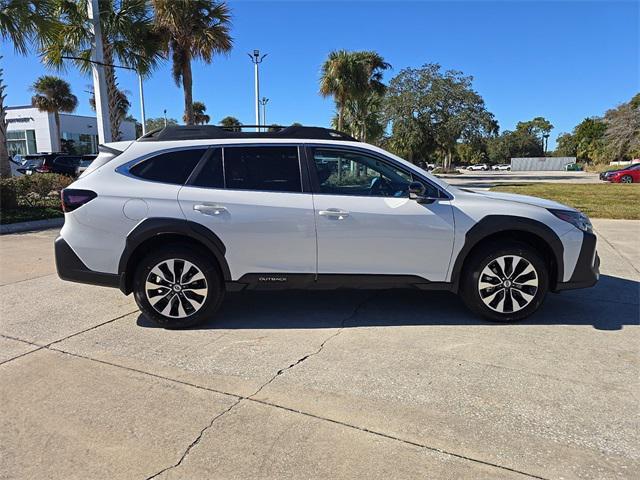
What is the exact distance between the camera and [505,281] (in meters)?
4.38

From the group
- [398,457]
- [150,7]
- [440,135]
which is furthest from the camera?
[440,135]

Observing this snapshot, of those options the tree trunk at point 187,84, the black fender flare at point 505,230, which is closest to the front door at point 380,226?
the black fender flare at point 505,230

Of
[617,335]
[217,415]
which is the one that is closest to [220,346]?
[217,415]

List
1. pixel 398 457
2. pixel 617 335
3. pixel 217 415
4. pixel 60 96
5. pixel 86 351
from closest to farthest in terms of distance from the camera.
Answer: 1. pixel 398 457
2. pixel 217 415
3. pixel 86 351
4. pixel 617 335
5. pixel 60 96

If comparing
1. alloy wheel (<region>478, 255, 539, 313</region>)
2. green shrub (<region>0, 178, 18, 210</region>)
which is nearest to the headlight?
alloy wheel (<region>478, 255, 539, 313</region>)

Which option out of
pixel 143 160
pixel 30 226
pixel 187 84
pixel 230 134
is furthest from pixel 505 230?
pixel 187 84

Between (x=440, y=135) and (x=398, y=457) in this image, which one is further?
(x=440, y=135)

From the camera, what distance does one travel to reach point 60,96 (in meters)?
38.3

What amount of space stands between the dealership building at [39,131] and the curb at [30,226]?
142 feet

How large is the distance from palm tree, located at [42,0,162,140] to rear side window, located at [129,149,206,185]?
12.3 meters

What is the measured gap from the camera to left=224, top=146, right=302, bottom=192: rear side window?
436cm

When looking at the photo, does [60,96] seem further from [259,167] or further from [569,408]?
[569,408]

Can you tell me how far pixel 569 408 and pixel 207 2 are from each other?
60.5 feet

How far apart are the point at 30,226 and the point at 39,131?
4633 centimetres
